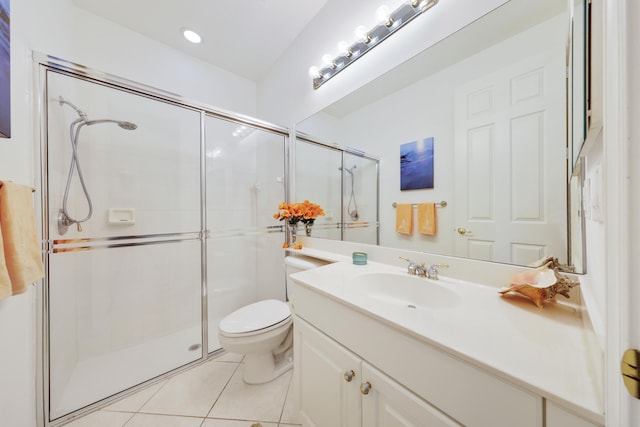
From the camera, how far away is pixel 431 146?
42.6 inches

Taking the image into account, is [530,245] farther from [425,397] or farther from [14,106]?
[14,106]

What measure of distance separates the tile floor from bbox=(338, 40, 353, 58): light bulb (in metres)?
2.16

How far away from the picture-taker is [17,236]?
760 millimetres

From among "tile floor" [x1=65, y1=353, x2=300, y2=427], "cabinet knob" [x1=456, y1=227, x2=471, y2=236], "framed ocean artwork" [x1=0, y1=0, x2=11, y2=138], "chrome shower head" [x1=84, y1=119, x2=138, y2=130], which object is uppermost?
"chrome shower head" [x1=84, y1=119, x2=138, y2=130]

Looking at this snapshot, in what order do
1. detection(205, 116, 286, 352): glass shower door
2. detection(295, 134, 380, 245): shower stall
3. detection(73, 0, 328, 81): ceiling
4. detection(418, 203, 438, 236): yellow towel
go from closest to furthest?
detection(418, 203, 438, 236): yellow towel < detection(295, 134, 380, 245): shower stall < detection(73, 0, 328, 81): ceiling < detection(205, 116, 286, 352): glass shower door

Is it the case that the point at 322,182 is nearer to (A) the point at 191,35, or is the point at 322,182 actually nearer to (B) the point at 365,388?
(B) the point at 365,388

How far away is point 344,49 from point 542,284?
5.34 feet

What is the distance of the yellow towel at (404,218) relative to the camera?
117 cm

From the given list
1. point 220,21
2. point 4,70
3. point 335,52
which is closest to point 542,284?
point 335,52

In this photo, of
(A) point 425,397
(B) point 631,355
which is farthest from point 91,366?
(B) point 631,355

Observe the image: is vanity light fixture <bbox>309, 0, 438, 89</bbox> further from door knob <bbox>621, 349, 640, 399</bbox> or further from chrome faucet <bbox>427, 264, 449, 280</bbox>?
door knob <bbox>621, 349, 640, 399</bbox>

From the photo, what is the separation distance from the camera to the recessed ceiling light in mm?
1726

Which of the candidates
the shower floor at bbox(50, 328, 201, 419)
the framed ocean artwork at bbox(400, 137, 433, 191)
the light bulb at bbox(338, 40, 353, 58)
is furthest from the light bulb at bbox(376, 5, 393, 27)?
the shower floor at bbox(50, 328, 201, 419)

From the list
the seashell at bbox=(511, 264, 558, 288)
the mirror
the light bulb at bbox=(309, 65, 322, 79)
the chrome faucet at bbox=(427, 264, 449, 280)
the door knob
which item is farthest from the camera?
the light bulb at bbox=(309, 65, 322, 79)
